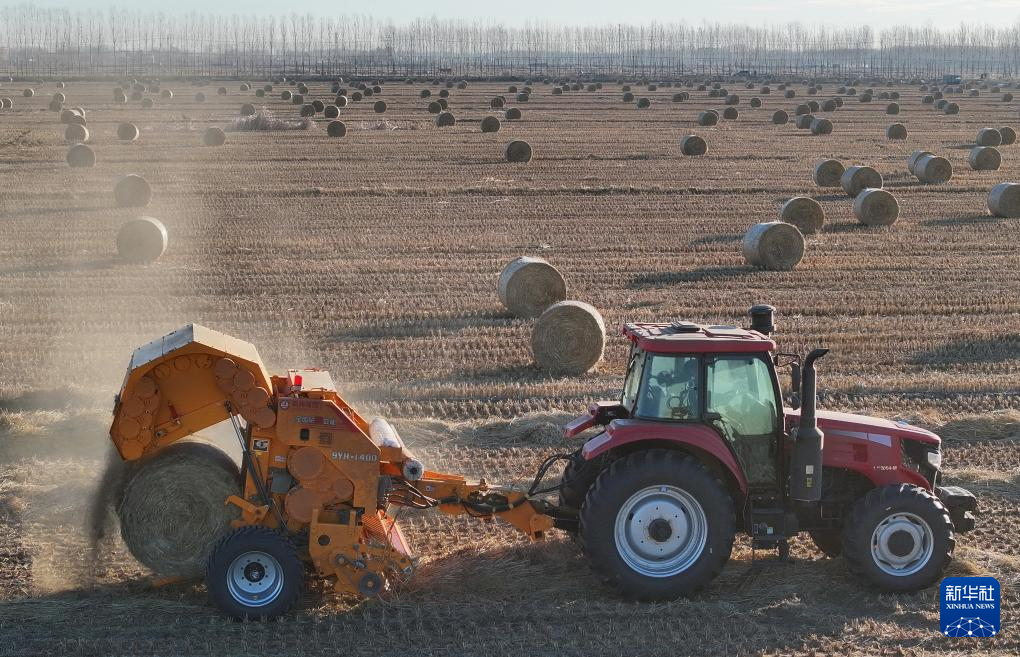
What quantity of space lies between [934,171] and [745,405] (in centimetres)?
2366

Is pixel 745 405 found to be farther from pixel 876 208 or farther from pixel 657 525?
pixel 876 208

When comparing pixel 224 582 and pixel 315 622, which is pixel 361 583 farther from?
pixel 224 582

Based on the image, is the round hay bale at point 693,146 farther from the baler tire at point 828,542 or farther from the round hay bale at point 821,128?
the baler tire at point 828,542

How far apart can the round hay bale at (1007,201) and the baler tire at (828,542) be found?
17.8m

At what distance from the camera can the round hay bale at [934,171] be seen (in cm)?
2884

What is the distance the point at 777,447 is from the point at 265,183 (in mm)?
22373

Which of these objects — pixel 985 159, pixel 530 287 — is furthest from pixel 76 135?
pixel 530 287

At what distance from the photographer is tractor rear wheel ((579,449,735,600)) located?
700 centimetres

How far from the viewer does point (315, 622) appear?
7.00 meters

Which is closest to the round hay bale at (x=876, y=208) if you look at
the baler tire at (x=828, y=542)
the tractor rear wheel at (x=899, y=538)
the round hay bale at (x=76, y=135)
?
the baler tire at (x=828, y=542)

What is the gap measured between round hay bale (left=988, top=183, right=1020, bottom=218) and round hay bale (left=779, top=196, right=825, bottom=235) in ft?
14.3

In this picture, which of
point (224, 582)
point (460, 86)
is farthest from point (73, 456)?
point (460, 86)

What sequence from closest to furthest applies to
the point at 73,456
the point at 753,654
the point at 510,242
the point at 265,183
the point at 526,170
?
the point at 753,654
the point at 73,456
the point at 510,242
the point at 265,183
the point at 526,170

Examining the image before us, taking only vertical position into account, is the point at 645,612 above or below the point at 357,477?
below
